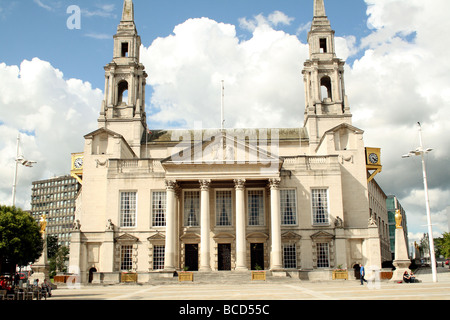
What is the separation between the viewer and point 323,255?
41781 mm

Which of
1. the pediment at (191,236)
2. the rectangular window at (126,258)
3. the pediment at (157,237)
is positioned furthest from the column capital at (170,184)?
the rectangular window at (126,258)

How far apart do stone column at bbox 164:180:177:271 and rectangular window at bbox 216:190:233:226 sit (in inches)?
187

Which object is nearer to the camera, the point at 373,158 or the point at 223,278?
the point at 223,278

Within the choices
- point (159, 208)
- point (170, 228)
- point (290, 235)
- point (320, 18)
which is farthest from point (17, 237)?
point (320, 18)

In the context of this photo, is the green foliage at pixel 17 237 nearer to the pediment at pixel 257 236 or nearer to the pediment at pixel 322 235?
the pediment at pixel 257 236

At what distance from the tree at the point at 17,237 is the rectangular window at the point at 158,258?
37.2 ft

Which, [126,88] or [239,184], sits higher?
[126,88]

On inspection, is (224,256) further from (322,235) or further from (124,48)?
(124,48)

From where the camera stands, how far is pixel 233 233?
42281mm

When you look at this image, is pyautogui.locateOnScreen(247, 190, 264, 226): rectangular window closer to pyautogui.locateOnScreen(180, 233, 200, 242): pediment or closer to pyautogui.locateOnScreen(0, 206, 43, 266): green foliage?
pyautogui.locateOnScreen(180, 233, 200, 242): pediment

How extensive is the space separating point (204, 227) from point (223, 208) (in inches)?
183

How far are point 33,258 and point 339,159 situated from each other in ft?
98.5

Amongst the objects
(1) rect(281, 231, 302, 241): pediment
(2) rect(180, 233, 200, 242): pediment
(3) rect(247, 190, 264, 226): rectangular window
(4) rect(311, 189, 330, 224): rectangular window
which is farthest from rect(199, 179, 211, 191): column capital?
(4) rect(311, 189, 330, 224): rectangular window
